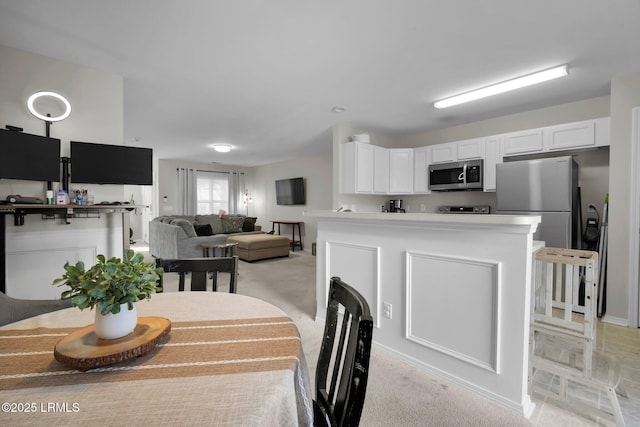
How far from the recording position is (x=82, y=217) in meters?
2.67

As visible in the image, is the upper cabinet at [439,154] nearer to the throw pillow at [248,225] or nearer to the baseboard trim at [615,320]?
the baseboard trim at [615,320]

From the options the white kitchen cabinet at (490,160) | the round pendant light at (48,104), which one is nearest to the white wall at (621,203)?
the white kitchen cabinet at (490,160)

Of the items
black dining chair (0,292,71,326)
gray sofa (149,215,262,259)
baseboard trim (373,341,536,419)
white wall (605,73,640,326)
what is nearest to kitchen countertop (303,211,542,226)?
baseboard trim (373,341,536,419)

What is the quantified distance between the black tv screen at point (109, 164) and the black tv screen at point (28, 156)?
13 centimetres

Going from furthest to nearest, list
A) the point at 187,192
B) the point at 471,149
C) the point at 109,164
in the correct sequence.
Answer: the point at 187,192, the point at 471,149, the point at 109,164

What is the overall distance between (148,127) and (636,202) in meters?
6.24

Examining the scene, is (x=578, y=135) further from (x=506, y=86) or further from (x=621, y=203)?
(x=506, y=86)

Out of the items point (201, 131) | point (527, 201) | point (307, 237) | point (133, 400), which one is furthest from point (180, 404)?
point (307, 237)

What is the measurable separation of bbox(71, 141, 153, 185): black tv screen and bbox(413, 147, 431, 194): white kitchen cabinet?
3.83 m

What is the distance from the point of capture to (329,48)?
2328 mm

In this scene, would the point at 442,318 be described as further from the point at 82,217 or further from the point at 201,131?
the point at 201,131

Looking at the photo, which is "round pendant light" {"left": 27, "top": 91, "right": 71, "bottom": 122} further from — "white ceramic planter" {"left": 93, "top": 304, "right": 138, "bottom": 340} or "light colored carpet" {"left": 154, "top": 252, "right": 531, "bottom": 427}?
"light colored carpet" {"left": 154, "top": 252, "right": 531, "bottom": 427}

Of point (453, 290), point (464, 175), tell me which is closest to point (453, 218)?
point (453, 290)

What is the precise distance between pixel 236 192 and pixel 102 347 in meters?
8.43
